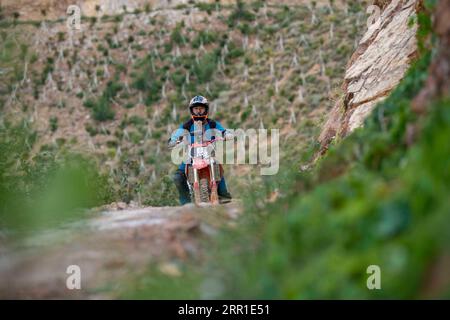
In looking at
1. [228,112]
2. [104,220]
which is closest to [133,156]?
[228,112]

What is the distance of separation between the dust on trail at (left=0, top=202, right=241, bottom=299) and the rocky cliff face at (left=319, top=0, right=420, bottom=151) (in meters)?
3.28

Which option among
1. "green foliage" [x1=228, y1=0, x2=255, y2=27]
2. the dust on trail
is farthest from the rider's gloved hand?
"green foliage" [x1=228, y1=0, x2=255, y2=27]

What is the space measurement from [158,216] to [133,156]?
2938 cm

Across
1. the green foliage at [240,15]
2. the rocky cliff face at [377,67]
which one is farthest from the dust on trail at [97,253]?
the green foliage at [240,15]

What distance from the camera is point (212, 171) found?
10.8m

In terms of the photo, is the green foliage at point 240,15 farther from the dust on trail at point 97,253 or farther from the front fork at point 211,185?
the dust on trail at point 97,253

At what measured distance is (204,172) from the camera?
10898mm

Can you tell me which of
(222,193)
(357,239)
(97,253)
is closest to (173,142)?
(222,193)

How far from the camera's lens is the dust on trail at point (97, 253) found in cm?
504

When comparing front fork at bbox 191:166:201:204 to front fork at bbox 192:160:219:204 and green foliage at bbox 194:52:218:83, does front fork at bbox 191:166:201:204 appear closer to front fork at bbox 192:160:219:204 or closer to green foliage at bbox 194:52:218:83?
front fork at bbox 192:160:219:204

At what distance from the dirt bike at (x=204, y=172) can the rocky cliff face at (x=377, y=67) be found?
147cm
